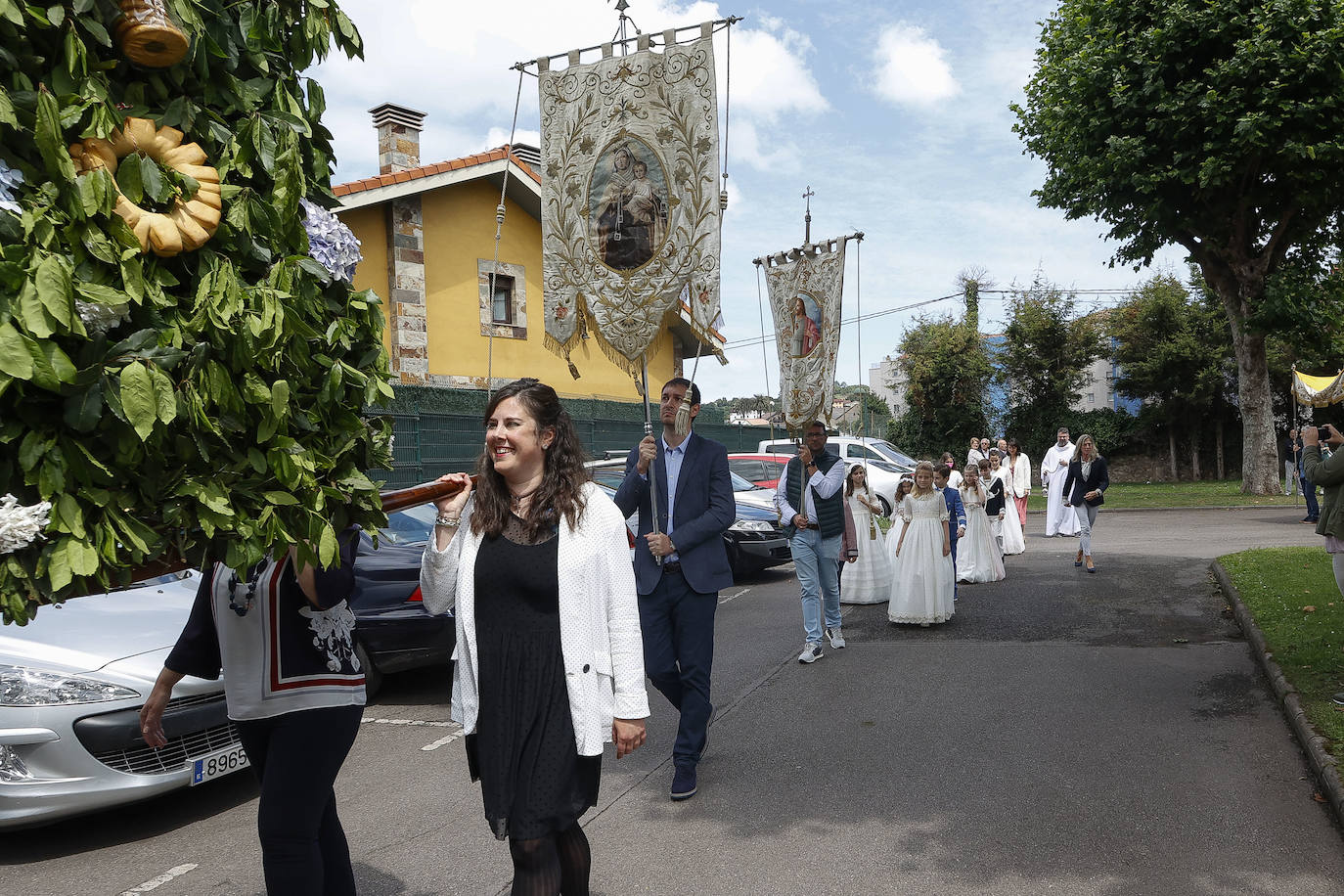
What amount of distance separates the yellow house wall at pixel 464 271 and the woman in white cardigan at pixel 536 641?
14.6 meters

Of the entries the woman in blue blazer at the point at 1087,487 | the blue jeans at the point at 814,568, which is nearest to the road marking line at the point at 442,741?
the blue jeans at the point at 814,568

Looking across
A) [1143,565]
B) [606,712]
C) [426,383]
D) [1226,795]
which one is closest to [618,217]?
[606,712]

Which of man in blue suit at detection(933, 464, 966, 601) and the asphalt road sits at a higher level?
man in blue suit at detection(933, 464, 966, 601)

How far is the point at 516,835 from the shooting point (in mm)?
2977

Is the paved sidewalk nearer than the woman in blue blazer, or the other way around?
the paved sidewalk

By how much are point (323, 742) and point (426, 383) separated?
15955 millimetres

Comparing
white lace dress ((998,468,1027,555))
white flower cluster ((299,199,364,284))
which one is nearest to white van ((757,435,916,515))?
white lace dress ((998,468,1027,555))

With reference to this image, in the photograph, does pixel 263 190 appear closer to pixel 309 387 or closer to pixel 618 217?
pixel 309 387

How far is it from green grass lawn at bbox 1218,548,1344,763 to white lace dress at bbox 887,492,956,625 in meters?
2.73

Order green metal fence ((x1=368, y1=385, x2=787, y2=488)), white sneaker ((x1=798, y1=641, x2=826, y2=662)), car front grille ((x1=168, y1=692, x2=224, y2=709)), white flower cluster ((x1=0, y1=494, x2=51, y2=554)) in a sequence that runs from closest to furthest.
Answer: white flower cluster ((x1=0, y1=494, x2=51, y2=554)) < car front grille ((x1=168, y1=692, x2=224, y2=709)) < white sneaker ((x1=798, y1=641, x2=826, y2=662)) < green metal fence ((x1=368, y1=385, x2=787, y2=488))

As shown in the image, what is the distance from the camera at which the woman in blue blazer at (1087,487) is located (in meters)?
12.9

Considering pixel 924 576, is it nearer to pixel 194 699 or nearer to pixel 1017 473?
pixel 194 699

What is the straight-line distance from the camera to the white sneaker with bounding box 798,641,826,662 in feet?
27.9

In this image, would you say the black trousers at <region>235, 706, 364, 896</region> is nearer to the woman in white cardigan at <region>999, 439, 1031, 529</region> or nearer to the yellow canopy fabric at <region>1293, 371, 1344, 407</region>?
the woman in white cardigan at <region>999, 439, 1031, 529</region>
